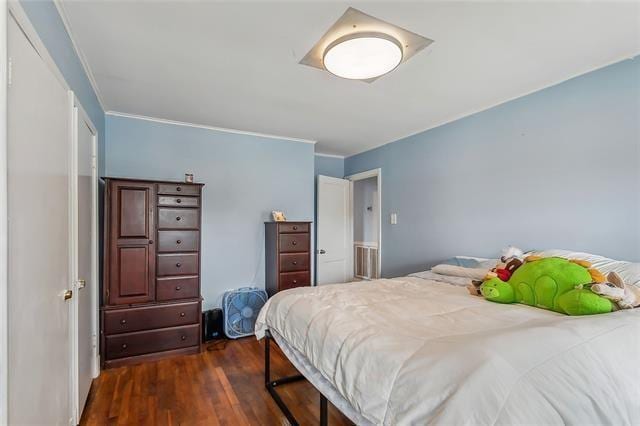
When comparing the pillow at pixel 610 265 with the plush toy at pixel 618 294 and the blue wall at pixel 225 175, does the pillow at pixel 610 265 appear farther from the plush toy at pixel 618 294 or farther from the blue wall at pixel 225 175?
the blue wall at pixel 225 175

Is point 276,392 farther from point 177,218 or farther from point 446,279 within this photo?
point 177,218

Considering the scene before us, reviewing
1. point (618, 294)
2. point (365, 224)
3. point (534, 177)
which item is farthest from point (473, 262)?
point (365, 224)

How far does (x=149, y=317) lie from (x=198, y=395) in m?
0.99

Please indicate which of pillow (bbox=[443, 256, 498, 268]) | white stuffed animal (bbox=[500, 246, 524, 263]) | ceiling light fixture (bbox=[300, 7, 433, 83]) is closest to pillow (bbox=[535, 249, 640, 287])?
white stuffed animal (bbox=[500, 246, 524, 263])

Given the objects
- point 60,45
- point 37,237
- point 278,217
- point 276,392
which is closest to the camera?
point 37,237

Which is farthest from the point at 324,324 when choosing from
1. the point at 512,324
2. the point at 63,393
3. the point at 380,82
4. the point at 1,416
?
the point at 380,82

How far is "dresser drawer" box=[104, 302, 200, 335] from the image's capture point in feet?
8.89

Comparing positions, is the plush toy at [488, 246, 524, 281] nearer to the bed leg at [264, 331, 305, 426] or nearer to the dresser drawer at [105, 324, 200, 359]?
the bed leg at [264, 331, 305, 426]

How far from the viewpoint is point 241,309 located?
3.50 meters

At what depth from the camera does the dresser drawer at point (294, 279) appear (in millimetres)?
3555

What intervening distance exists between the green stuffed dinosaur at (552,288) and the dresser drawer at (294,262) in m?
2.13

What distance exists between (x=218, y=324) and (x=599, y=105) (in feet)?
12.8

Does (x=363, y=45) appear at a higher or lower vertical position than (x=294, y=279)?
higher

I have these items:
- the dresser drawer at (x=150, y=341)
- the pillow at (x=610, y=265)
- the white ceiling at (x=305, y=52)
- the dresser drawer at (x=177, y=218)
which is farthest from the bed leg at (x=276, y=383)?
the pillow at (x=610, y=265)
